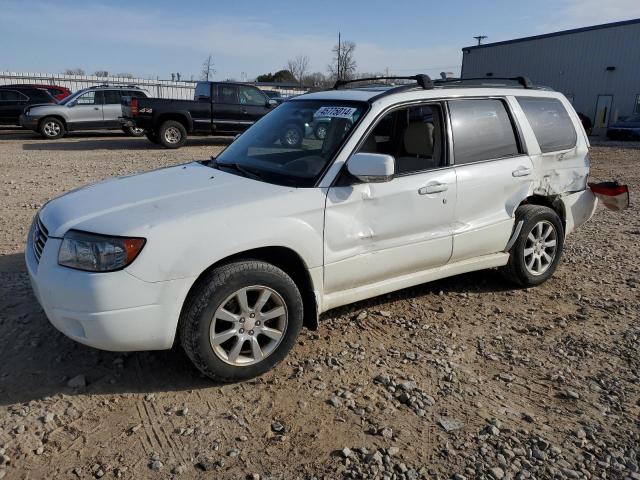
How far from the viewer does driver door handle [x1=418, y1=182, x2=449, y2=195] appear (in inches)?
152

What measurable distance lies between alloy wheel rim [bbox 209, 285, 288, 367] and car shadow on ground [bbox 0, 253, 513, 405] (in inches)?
10.7

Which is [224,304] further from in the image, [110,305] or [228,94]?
[228,94]

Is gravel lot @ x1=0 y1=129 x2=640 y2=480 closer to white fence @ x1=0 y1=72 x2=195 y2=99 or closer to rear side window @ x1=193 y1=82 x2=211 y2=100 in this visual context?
rear side window @ x1=193 y1=82 x2=211 y2=100

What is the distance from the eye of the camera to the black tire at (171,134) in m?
15.2

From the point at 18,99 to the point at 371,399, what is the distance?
778 inches

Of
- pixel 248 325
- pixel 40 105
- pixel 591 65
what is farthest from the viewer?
pixel 591 65

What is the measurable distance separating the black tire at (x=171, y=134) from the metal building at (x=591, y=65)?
22498mm

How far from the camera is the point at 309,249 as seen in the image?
336cm

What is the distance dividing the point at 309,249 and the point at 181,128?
518 inches

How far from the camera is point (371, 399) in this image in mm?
3119

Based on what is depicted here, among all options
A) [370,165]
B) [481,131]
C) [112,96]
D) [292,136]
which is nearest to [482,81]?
[481,131]

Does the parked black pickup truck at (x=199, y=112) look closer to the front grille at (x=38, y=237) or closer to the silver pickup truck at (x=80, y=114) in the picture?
the silver pickup truck at (x=80, y=114)

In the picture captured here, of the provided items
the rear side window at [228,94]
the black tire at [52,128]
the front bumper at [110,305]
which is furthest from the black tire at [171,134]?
the front bumper at [110,305]

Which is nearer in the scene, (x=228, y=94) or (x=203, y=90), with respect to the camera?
(x=228, y=94)
